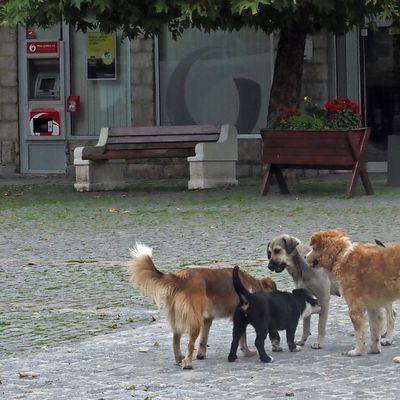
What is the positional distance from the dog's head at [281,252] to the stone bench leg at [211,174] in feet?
35.0

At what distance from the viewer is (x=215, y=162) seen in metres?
19.5

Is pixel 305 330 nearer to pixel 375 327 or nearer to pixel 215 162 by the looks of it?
pixel 375 327

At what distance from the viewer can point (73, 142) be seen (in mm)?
23375

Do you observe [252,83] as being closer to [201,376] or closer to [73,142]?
[73,142]

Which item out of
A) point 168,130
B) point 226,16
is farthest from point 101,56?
point 226,16

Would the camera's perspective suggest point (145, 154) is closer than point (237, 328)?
No

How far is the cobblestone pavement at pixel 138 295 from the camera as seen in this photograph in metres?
7.36

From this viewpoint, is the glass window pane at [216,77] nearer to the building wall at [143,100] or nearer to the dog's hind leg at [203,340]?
the building wall at [143,100]

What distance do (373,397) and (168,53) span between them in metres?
16.5

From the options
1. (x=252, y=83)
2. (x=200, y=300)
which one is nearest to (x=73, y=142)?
(x=252, y=83)

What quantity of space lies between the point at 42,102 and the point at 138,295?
13342 mm

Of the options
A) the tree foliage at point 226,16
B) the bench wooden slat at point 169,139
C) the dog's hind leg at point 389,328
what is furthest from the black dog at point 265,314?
the bench wooden slat at point 169,139

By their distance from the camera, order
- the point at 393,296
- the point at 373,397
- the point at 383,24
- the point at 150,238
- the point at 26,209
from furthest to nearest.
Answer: the point at 383,24
the point at 26,209
the point at 150,238
the point at 393,296
the point at 373,397

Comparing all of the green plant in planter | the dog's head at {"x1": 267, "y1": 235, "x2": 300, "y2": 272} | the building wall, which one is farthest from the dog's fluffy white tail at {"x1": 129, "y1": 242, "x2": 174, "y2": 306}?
the building wall
